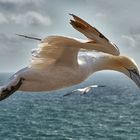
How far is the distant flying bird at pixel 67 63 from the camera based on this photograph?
1148 centimetres

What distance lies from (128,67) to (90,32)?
2943 millimetres

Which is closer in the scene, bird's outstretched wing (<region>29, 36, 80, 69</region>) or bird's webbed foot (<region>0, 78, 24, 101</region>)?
bird's webbed foot (<region>0, 78, 24, 101</region>)

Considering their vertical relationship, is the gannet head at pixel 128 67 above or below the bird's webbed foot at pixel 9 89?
above

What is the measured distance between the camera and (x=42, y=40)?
477 inches

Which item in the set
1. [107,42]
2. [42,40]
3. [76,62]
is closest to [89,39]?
[107,42]

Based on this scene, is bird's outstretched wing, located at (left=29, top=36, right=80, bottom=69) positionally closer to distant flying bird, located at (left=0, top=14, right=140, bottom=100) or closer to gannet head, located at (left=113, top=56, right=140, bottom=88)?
distant flying bird, located at (left=0, top=14, right=140, bottom=100)

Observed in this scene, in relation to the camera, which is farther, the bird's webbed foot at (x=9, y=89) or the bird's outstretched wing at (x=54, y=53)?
the bird's outstretched wing at (x=54, y=53)

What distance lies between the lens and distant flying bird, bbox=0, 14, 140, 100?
11.5 metres

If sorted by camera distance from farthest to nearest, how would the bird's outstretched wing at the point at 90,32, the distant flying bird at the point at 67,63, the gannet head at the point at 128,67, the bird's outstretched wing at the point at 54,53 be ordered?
the gannet head at the point at 128,67 < the bird's outstretched wing at the point at 54,53 < the distant flying bird at the point at 67,63 < the bird's outstretched wing at the point at 90,32

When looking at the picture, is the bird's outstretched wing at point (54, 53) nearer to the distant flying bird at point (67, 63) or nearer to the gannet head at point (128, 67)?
the distant flying bird at point (67, 63)

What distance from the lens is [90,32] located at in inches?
423

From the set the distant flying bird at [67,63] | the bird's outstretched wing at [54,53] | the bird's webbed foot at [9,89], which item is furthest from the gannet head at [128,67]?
the bird's webbed foot at [9,89]

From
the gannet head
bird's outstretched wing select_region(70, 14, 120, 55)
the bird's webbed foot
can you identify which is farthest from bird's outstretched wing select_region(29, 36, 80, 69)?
the gannet head

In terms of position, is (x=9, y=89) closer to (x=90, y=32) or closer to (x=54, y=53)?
(x=54, y=53)
